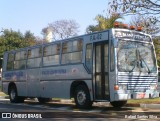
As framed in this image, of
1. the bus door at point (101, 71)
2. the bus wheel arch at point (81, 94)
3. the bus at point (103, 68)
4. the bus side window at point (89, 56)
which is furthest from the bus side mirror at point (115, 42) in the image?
the bus wheel arch at point (81, 94)

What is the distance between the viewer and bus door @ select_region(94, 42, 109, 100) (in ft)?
46.2

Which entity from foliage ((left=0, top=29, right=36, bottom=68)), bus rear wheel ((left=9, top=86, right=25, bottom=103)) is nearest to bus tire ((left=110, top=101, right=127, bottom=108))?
bus rear wheel ((left=9, top=86, right=25, bottom=103))

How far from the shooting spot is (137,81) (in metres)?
14.1

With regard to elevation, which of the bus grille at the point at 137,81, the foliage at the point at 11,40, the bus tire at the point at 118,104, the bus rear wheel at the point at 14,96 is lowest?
the bus tire at the point at 118,104

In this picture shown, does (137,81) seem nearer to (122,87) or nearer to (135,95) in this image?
(135,95)

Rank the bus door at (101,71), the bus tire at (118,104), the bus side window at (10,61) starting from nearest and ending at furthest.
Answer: the bus door at (101,71)
the bus tire at (118,104)
the bus side window at (10,61)

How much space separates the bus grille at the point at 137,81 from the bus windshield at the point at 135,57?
10.7 inches

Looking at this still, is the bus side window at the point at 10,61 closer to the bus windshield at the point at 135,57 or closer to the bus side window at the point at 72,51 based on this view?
the bus side window at the point at 72,51

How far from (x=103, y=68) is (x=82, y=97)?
5.58 ft

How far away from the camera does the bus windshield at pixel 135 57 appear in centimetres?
1386

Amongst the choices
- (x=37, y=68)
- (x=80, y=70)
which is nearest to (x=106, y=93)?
(x=80, y=70)

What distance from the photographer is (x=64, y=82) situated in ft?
53.4

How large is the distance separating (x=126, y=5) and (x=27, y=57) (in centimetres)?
779

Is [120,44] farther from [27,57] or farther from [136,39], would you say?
[27,57]
